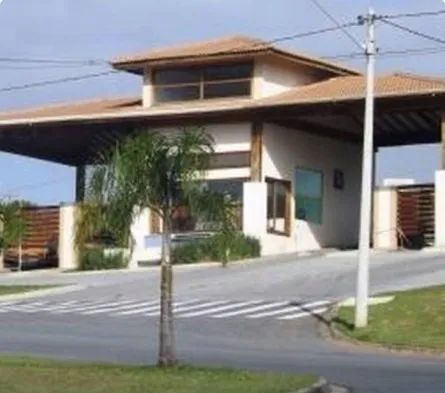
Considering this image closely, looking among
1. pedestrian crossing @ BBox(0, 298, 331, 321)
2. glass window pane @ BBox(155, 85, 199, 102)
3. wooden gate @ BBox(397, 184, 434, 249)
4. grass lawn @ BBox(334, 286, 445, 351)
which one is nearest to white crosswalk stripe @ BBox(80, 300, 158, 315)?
pedestrian crossing @ BBox(0, 298, 331, 321)

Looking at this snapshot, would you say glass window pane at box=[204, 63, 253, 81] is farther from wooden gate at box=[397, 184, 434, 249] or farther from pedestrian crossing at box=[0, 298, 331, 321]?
pedestrian crossing at box=[0, 298, 331, 321]

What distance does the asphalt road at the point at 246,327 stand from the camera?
68.7 feet

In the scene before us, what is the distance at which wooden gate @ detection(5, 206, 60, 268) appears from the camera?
2223 inches

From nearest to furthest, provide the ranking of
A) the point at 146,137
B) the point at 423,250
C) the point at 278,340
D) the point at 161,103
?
the point at 146,137 < the point at 278,340 < the point at 423,250 < the point at 161,103

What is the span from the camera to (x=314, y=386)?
16.3 metres

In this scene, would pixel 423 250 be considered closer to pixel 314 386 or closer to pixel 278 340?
pixel 278 340

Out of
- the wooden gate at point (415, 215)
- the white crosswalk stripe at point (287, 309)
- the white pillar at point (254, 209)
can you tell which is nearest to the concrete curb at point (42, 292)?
the white pillar at point (254, 209)

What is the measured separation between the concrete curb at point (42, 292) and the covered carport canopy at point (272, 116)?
4.34 m

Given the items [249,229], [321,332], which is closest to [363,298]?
[321,332]

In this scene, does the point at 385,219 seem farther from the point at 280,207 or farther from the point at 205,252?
the point at 205,252

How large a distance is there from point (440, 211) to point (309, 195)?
28.3 ft

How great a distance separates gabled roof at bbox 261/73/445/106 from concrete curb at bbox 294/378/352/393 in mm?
27598

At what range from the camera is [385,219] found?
1860 inches

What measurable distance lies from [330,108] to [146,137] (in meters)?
28.6
